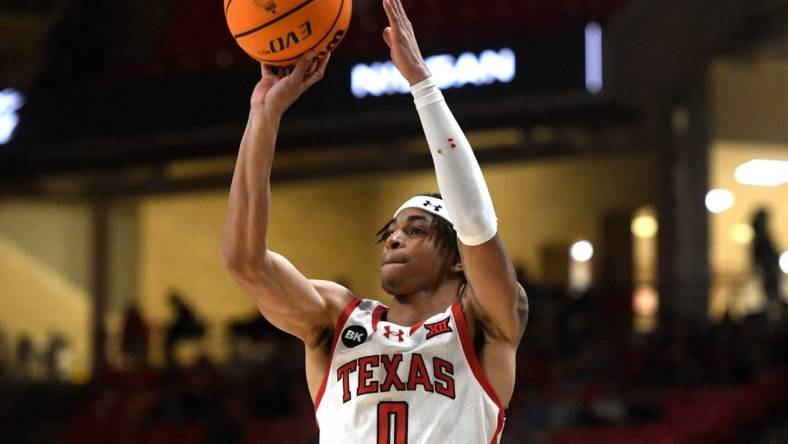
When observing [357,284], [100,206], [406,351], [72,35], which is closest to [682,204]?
[357,284]

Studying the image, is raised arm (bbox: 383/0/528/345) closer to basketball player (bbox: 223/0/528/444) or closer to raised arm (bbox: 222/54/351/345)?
basketball player (bbox: 223/0/528/444)

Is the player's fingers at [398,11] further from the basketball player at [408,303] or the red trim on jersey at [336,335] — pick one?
the red trim on jersey at [336,335]

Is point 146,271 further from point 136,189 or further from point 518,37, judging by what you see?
point 518,37

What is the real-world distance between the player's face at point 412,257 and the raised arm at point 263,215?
0.75 ft

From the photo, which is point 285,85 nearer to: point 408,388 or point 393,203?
point 408,388

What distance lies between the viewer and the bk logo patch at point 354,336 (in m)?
3.62

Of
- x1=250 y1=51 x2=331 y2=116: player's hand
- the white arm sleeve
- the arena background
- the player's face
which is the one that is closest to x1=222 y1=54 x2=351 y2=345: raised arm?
x1=250 y1=51 x2=331 y2=116: player's hand

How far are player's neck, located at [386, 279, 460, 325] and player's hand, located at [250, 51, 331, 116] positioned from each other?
69 cm

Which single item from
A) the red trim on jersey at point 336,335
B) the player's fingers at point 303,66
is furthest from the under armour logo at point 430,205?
the player's fingers at point 303,66

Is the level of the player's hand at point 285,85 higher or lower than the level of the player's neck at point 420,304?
higher

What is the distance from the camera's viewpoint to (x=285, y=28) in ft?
11.3

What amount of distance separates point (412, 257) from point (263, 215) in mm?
543

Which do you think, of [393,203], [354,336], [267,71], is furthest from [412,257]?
[393,203]

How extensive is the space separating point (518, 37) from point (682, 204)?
297cm
